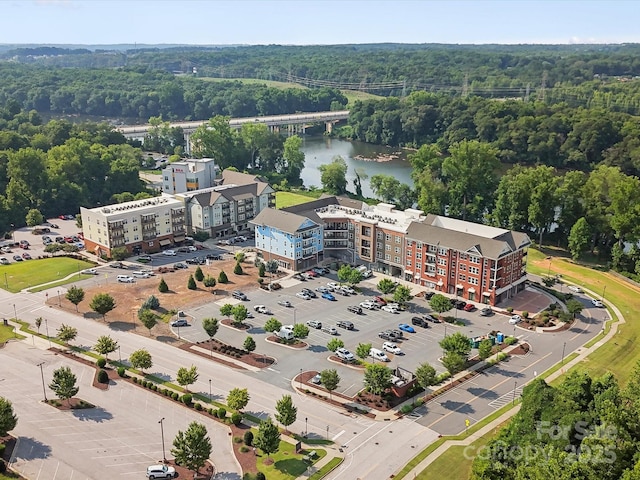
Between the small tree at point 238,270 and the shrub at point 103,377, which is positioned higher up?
the small tree at point 238,270

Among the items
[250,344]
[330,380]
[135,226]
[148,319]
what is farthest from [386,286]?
[135,226]

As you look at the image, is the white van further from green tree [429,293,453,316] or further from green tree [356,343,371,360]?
green tree [429,293,453,316]

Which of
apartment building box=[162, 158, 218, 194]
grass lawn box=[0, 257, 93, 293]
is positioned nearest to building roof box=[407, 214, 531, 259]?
grass lawn box=[0, 257, 93, 293]

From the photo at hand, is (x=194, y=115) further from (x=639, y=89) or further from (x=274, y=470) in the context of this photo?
(x=274, y=470)

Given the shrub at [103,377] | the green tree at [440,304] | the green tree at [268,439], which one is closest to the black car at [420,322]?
the green tree at [440,304]

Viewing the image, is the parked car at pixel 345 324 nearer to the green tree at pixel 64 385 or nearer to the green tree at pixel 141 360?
the green tree at pixel 141 360

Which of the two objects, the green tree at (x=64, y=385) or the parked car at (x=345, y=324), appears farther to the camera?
the parked car at (x=345, y=324)
